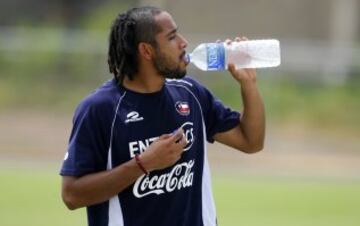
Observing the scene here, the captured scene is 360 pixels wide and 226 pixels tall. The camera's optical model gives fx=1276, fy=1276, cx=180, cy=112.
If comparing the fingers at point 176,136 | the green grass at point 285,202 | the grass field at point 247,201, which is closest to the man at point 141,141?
the fingers at point 176,136

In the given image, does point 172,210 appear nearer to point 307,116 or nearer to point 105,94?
point 105,94

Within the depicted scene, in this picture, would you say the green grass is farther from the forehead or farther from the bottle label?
the forehead

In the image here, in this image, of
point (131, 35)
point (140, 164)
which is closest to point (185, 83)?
point (131, 35)

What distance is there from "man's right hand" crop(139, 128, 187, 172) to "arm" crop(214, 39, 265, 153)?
565 millimetres

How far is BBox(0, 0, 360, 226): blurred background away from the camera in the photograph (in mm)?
13930

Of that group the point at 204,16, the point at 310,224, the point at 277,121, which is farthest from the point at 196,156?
the point at 204,16

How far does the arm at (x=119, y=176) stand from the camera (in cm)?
569

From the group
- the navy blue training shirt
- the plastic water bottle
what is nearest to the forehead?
the plastic water bottle

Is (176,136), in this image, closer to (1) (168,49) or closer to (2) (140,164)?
(2) (140,164)

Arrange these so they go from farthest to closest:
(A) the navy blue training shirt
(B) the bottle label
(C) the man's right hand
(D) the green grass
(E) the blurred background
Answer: (E) the blurred background → (D) the green grass → (B) the bottle label → (A) the navy blue training shirt → (C) the man's right hand

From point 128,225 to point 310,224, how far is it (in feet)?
21.9

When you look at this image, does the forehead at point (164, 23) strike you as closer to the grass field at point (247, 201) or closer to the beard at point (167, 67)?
the beard at point (167, 67)

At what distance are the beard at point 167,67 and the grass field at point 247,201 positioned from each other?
622 cm

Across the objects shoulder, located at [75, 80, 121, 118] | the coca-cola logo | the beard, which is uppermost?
the beard
